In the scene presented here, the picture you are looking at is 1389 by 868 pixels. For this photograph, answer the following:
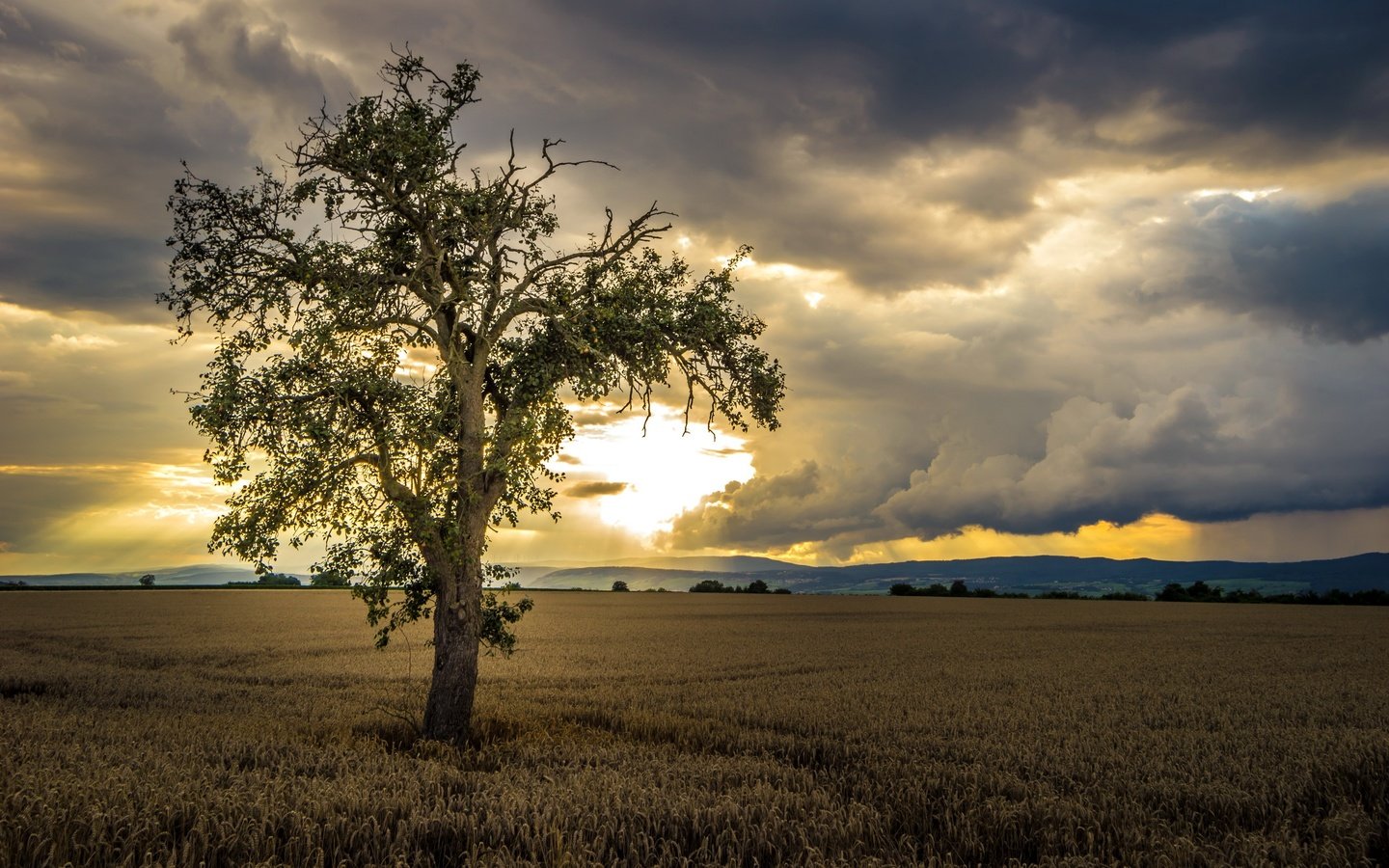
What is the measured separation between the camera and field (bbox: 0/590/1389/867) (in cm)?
885

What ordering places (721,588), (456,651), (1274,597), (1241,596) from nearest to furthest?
(456,651) < (1241,596) < (1274,597) < (721,588)

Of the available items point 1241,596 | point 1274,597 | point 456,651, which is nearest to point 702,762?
point 456,651

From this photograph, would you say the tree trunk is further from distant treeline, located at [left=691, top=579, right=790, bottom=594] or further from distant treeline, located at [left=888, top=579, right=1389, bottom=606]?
distant treeline, located at [left=691, top=579, right=790, bottom=594]

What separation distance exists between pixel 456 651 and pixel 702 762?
549 centimetres

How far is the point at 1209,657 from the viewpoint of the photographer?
36219mm

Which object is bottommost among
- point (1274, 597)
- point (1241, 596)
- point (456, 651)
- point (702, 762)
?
point (1274, 597)

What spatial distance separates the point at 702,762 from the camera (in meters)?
13.9

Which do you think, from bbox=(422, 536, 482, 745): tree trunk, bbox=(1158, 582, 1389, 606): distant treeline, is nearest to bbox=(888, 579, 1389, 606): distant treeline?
bbox=(1158, 582, 1389, 606): distant treeline

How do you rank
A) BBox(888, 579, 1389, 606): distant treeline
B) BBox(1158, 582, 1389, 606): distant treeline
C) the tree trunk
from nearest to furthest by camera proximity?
the tree trunk → BBox(1158, 582, 1389, 606): distant treeline → BBox(888, 579, 1389, 606): distant treeline

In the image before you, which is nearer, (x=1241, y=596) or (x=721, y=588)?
(x=1241, y=596)

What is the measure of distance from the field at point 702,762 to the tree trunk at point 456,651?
0.64 meters

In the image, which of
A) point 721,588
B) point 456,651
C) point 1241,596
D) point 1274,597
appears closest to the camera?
point 456,651

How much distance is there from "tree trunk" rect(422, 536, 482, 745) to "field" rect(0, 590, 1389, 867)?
2.10ft

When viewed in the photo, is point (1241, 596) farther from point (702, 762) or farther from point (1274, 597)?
point (702, 762)
